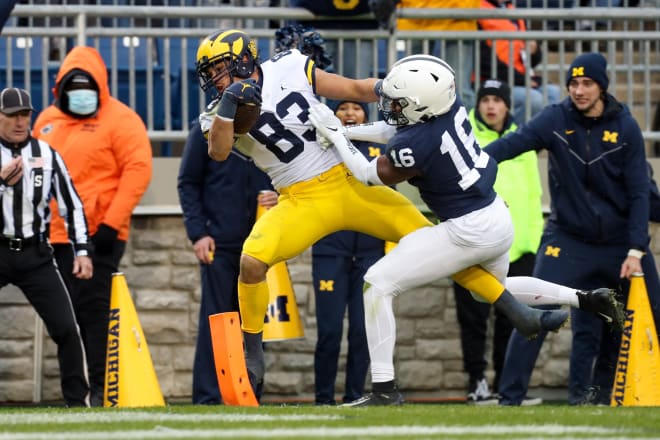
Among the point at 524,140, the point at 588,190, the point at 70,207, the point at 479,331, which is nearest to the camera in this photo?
the point at 524,140

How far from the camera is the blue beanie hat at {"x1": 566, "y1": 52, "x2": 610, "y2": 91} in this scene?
934 centimetres

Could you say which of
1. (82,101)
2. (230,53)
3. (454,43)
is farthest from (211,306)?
(454,43)

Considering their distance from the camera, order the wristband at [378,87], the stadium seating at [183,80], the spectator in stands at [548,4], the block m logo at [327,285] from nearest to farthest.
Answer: the wristband at [378,87], the block m logo at [327,285], the stadium seating at [183,80], the spectator in stands at [548,4]

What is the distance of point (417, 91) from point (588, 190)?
2088mm

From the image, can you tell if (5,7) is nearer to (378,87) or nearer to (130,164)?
(378,87)

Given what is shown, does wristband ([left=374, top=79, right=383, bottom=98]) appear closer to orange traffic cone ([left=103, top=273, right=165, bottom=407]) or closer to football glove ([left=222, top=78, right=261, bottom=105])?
football glove ([left=222, top=78, right=261, bottom=105])

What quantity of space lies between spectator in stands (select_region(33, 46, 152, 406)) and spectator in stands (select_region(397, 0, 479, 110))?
2.20m

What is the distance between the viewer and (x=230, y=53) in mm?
7855

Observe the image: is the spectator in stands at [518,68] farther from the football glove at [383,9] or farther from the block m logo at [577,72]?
the block m logo at [577,72]

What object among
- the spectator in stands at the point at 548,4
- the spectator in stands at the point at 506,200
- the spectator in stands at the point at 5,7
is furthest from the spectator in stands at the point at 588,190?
the spectator in stands at the point at 5,7

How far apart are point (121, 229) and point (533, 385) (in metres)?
3.30

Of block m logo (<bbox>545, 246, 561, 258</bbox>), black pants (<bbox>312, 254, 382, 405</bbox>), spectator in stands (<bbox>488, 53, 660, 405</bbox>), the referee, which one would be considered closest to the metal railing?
the referee

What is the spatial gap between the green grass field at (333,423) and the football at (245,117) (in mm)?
1398

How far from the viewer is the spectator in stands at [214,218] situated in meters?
9.83
